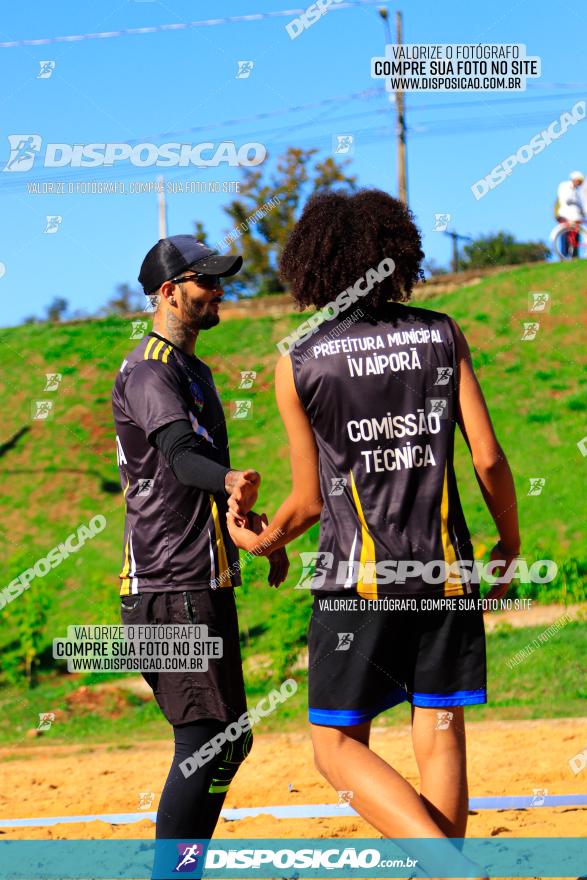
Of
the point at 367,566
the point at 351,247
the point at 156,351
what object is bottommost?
the point at 367,566

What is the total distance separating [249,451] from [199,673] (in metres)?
12.1

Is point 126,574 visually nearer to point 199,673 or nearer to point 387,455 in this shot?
point 199,673

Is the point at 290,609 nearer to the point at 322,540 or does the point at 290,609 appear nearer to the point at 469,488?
the point at 469,488

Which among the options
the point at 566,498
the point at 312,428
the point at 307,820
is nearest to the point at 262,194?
the point at 566,498

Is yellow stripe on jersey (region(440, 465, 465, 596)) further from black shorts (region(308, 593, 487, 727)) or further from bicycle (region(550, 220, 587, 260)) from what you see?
bicycle (region(550, 220, 587, 260))

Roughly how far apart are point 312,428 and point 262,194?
590 inches

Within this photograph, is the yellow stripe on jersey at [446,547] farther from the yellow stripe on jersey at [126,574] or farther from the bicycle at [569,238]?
the bicycle at [569,238]

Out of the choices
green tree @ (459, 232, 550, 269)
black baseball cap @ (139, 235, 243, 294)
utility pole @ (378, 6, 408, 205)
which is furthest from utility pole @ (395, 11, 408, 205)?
black baseball cap @ (139, 235, 243, 294)

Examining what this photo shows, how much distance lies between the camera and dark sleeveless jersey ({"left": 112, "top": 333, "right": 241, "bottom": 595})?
363cm

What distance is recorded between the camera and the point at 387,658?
2959 millimetres

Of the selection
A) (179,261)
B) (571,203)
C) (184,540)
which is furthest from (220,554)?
(571,203)

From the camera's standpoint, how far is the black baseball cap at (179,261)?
3912 millimetres

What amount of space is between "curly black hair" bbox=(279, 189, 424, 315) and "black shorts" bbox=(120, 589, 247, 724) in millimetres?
1136

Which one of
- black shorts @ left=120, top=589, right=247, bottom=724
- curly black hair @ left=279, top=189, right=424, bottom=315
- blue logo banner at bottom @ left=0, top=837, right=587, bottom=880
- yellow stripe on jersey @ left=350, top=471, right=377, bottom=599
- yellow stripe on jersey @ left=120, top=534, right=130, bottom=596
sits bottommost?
blue logo banner at bottom @ left=0, top=837, right=587, bottom=880
